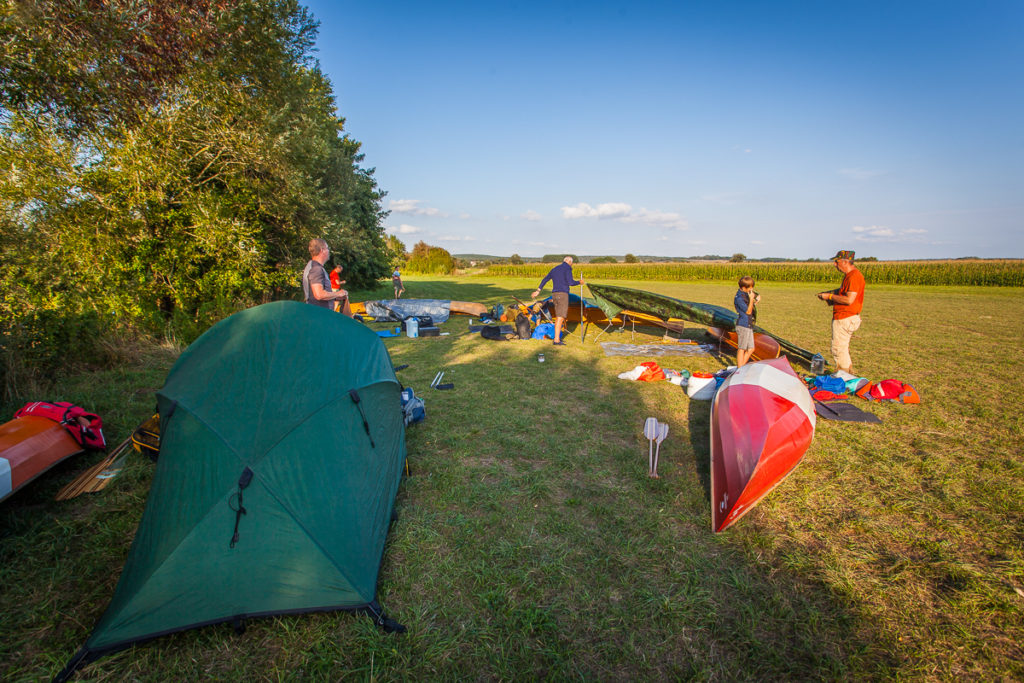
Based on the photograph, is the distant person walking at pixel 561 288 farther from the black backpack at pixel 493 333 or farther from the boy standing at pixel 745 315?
the boy standing at pixel 745 315

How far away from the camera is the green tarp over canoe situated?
8.19 metres

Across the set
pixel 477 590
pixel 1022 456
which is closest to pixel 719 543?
pixel 477 590

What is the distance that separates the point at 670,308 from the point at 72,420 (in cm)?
1001

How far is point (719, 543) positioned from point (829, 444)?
267 centimetres

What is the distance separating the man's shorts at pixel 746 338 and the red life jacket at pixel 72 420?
29.7ft

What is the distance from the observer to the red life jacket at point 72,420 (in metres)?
4.14

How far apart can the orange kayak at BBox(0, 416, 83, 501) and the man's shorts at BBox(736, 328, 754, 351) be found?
29.9ft

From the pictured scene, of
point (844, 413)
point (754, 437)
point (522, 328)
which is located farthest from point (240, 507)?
point (522, 328)

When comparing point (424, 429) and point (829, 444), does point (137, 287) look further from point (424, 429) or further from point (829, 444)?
point (829, 444)

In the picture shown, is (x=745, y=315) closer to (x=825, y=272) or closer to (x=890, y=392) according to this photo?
→ (x=890, y=392)

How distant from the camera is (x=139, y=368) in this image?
712 cm

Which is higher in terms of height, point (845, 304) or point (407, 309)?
point (845, 304)

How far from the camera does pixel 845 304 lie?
20.7 feet

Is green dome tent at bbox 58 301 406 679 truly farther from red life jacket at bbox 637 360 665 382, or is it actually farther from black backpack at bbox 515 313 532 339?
black backpack at bbox 515 313 532 339
